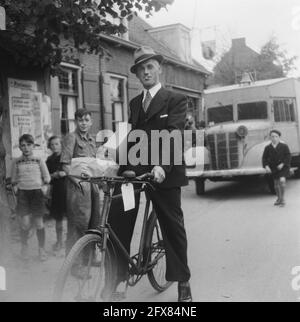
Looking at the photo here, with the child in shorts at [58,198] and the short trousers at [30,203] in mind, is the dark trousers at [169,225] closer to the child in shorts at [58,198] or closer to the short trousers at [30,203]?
the short trousers at [30,203]

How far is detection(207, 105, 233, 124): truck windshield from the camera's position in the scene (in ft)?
34.0

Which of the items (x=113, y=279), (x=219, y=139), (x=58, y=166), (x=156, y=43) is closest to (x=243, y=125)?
(x=219, y=139)

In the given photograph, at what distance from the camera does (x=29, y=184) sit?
15.9 ft

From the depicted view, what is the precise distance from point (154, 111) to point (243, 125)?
257 inches

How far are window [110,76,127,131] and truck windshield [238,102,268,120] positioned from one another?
10.7ft

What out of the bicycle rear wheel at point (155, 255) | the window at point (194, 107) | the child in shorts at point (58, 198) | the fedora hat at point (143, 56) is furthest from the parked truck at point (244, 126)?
the fedora hat at point (143, 56)

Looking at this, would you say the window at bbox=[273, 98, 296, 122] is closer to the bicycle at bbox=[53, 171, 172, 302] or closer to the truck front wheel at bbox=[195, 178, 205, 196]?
the truck front wheel at bbox=[195, 178, 205, 196]

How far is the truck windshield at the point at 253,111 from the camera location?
985 centimetres

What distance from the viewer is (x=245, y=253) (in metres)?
4.58

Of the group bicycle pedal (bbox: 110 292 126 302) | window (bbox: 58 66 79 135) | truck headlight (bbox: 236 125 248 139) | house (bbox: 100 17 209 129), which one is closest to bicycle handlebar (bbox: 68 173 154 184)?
bicycle pedal (bbox: 110 292 126 302)

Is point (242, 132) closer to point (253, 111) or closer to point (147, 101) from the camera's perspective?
point (253, 111)

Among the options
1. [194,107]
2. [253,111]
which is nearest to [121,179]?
[253,111]

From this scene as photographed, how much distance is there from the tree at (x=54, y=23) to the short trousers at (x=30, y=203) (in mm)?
1460
